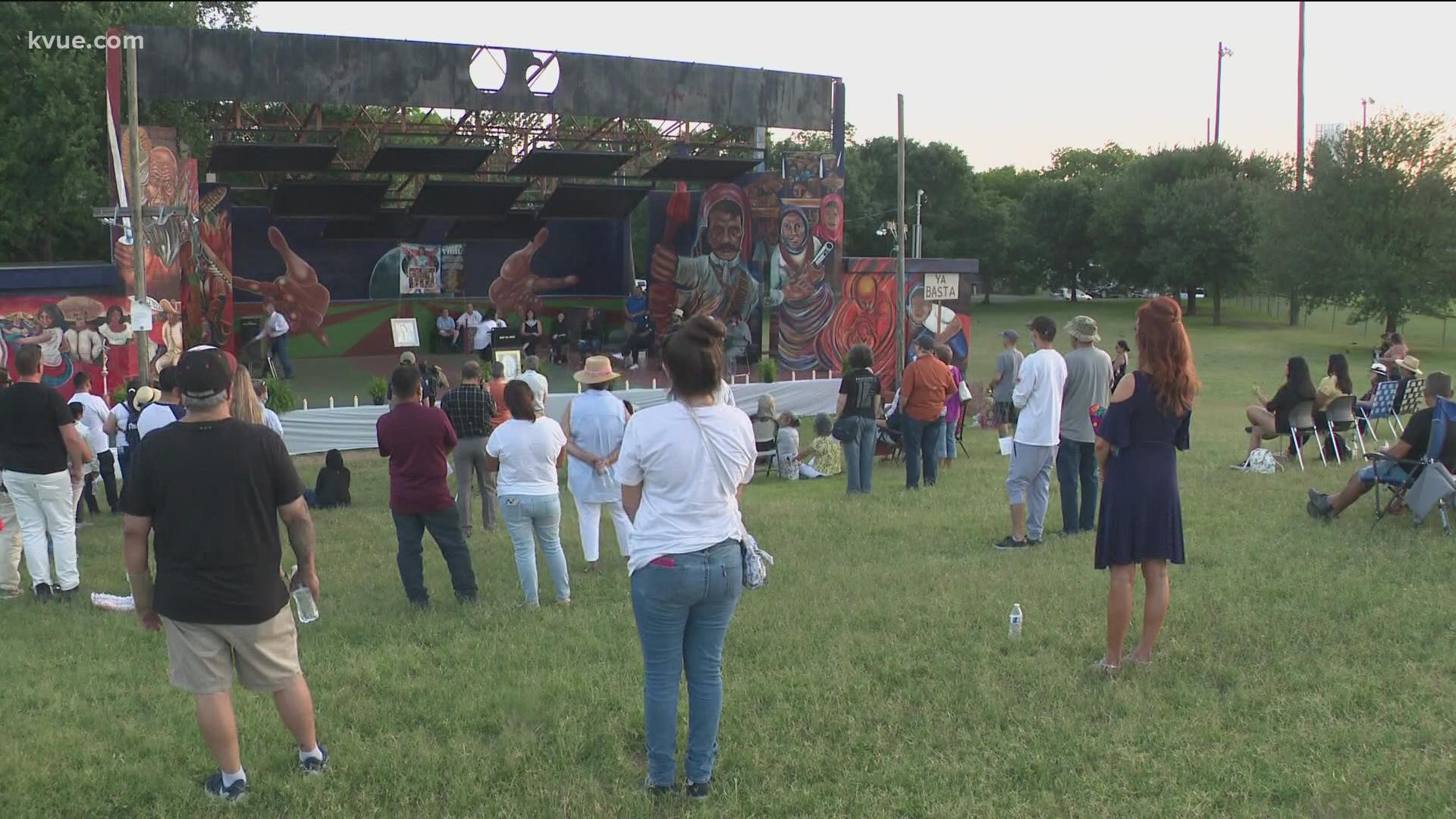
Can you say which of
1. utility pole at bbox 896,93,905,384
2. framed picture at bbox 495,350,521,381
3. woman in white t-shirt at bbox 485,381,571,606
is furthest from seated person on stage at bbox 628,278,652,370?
woman in white t-shirt at bbox 485,381,571,606

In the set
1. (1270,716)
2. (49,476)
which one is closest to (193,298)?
(49,476)

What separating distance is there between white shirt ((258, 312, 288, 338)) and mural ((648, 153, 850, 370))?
8042 millimetres

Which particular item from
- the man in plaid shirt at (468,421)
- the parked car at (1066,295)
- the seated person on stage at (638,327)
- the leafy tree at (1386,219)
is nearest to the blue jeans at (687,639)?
the man in plaid shirt at (468,421)

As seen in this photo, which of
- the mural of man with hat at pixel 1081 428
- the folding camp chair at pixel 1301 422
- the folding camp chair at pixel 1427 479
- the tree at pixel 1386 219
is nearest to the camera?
the folding camp chair at pixel 1427 479

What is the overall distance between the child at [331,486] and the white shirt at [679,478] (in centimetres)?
836

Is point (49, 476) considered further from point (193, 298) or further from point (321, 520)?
point (193, 298)

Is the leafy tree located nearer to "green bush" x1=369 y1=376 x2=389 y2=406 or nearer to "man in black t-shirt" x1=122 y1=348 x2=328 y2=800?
"green bush" x1=369 y1=376 x2=389 y2=406

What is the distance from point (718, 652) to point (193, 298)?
20536mm

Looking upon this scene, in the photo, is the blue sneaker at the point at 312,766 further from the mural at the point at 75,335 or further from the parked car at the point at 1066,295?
the parked car at the point at 1066,295

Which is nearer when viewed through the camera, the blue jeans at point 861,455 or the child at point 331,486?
the blue jeans at point 861,455

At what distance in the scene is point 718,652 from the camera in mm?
3756

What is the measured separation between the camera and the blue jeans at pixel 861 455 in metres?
10.5

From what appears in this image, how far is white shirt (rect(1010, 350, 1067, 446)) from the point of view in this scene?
7.60 m

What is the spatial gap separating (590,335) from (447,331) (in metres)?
3.34
